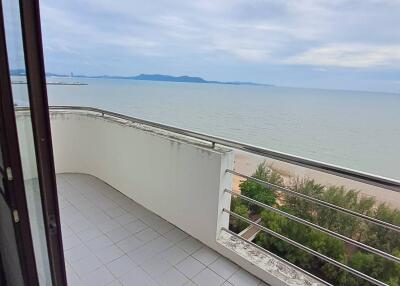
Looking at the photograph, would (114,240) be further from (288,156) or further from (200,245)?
(288,156)

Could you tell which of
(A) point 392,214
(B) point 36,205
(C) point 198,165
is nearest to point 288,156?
(C) point 198,165

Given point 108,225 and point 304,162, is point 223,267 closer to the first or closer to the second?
point 304,162

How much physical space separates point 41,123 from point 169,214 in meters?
1.98

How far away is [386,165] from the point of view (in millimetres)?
7668

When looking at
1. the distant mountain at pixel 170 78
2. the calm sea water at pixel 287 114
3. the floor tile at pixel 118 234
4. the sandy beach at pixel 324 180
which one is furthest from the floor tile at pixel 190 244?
the distant mountain at pixel 170 78

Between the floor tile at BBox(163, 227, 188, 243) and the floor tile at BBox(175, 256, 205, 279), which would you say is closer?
the floor tile at BBox(175, 256, 205, 279)

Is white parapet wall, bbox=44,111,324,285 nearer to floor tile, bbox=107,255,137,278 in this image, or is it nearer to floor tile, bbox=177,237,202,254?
floor tile, bbox=177,237,202,254

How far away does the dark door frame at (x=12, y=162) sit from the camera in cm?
75

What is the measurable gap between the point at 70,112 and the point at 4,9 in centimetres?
286

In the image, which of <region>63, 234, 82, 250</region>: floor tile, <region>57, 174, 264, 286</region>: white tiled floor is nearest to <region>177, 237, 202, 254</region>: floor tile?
<region>57, 174, 264, 286</region>: white tiled floor

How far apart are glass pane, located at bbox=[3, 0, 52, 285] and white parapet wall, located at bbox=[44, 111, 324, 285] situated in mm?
1368

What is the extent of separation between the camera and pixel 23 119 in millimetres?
768

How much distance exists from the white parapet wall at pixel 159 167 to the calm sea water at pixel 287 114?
60 centimetres

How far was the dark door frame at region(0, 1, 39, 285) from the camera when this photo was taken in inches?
29.7
